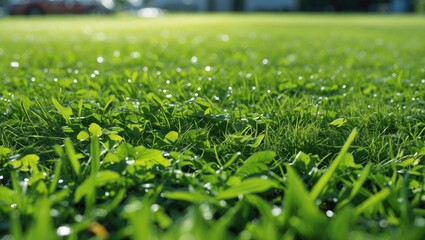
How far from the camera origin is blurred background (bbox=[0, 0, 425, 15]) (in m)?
33.4

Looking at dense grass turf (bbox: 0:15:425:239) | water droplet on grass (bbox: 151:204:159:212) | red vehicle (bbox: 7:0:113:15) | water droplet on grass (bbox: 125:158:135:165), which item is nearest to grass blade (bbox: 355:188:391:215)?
dense grass turf (bbox: 0:15:425:239)

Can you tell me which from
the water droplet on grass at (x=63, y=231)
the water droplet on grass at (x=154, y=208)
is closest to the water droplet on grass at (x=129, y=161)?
the water droplet on grass at (x=154, y=208)

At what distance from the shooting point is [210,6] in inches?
2763

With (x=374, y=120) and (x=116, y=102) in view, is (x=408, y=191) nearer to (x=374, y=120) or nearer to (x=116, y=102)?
(x=374, y=120)

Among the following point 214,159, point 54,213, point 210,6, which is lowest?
point 210,6

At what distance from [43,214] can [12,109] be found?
1.67 m

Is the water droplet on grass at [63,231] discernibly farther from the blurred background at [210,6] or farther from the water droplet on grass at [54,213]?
the blurred background at [210,6]

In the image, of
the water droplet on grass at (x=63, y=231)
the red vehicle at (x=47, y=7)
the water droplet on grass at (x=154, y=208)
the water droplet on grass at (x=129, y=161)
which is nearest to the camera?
the water droplet on grass at (x=63, y=231)

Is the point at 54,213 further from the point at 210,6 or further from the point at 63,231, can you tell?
the point at 210,6

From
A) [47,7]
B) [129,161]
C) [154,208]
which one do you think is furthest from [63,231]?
[47,7]

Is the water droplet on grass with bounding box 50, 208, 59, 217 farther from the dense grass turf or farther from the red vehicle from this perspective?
the red vehicle

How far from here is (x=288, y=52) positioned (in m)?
6.44

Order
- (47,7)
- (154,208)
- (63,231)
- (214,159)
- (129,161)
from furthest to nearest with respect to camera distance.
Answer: (47,7), (214,159), (129,161), (154,208), (63,231)

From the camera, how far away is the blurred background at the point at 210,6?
3338 cm
